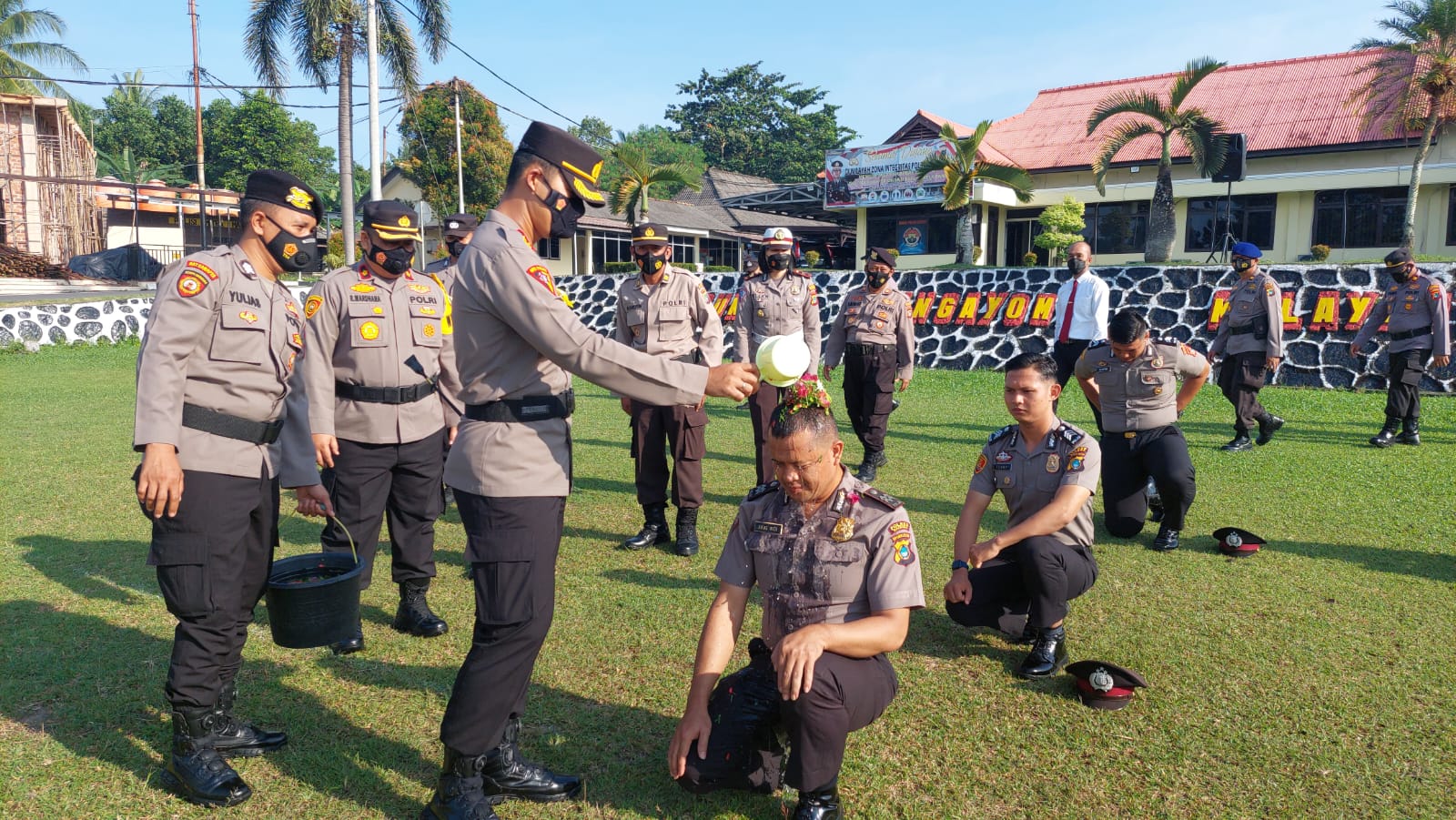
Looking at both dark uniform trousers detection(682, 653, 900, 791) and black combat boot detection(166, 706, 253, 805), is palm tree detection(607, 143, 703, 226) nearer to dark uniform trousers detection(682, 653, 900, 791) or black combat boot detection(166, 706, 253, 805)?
black combat boot detection(166, 706, 253, 805)

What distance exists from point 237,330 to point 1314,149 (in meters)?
25.3

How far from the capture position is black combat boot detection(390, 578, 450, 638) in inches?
169

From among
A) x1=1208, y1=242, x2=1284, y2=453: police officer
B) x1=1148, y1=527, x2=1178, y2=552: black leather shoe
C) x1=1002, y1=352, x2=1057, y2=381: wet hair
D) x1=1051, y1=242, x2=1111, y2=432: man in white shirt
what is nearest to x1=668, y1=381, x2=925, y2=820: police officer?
x1=1002, y1=352, x2=1057, y2=381: wet hair

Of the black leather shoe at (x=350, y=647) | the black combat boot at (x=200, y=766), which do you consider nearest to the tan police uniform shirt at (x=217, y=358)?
the black combat boot at (x=200, y=766)

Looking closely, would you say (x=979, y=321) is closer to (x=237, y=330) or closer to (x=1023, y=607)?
(x=1023, y=607)

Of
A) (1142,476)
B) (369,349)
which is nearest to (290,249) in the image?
(369,349)

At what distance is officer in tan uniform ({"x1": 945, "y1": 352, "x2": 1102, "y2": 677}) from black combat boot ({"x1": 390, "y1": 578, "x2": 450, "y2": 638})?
2414mm

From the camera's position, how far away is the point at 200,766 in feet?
9.54

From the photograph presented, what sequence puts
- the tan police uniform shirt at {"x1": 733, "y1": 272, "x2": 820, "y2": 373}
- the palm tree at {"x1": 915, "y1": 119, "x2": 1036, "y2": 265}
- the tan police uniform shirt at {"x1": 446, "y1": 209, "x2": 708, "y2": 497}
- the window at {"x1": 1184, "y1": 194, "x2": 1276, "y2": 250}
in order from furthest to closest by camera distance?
the window at {"x1": 1184, "y1": 194, "x2": 1276, "y2": 250}
the palm tree at {"x1": 915, "y1": 119, "x2": 1036, "y2": 265}
the tan police uniform shirt at {"x1": 733, "y1": 272, "x2": 820, "y2": 373}
the tan police uniform shirt at {"x1": 446, "y1": 209, "x2": 708, "y2": 497}

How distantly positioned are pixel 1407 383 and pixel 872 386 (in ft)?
18.5

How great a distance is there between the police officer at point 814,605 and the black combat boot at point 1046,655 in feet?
3.87

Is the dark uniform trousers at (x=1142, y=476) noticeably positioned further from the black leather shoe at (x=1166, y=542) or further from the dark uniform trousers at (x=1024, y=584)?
the dark uniform trousers at (x=1024, y=584)

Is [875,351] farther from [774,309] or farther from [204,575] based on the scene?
[204,575]

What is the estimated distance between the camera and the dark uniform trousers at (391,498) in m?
4.13
